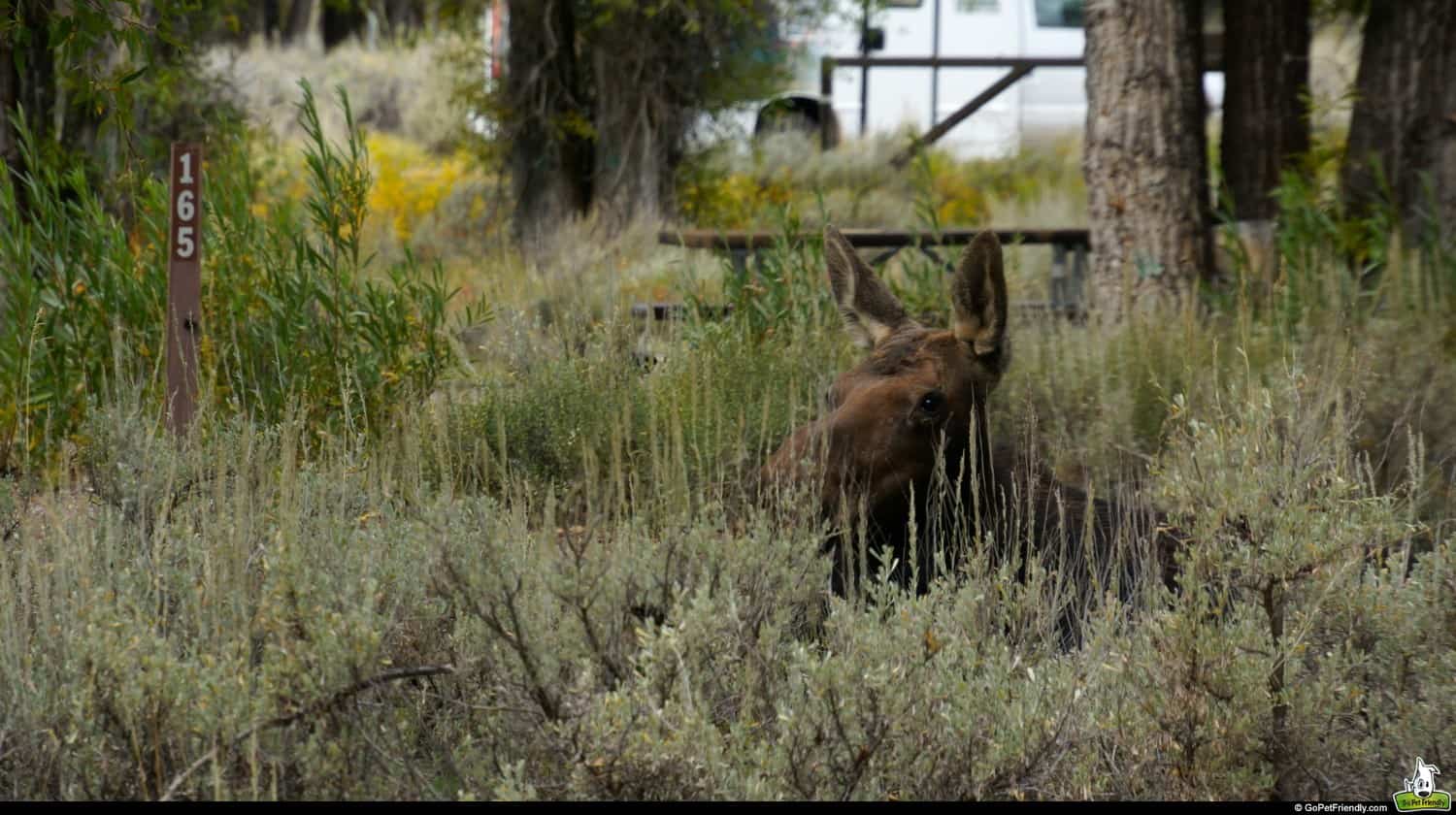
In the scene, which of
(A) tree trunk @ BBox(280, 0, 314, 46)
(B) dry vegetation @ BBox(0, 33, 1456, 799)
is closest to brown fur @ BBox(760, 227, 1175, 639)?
(B) dry vegetation @ BBox(0, 33, 1456, 799)

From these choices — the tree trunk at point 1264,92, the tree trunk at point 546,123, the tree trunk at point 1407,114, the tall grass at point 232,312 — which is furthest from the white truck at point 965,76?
the tall grass at point 232,312

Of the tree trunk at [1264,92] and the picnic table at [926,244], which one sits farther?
the tree trunk at [1264,92]

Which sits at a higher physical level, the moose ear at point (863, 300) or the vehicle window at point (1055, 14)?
the vehicle window at point (1055, 14)

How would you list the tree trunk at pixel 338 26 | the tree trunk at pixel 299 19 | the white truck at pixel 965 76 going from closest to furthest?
the white truck at pixel 965 76, the tree trunk at pixel 299 19, the tree trunk at pixel 338 26

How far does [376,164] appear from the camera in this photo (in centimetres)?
1892

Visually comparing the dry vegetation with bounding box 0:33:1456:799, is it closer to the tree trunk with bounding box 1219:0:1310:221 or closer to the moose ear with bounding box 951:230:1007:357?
the moose ear with bounding box 951:230:1007:357

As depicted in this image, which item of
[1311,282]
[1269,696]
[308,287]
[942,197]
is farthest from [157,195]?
[942,197]

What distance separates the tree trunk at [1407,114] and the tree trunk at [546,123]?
270 inches

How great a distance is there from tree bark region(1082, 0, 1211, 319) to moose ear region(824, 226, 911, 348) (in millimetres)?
3270

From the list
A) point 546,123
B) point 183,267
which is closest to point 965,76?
point 546,123

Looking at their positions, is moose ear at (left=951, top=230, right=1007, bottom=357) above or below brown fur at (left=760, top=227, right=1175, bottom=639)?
above

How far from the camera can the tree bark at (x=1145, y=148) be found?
27.9ft

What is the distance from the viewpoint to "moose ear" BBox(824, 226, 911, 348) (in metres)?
5.50

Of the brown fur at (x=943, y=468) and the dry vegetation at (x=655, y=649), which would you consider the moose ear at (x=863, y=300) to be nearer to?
the brown fur at (x=943, y=468)
